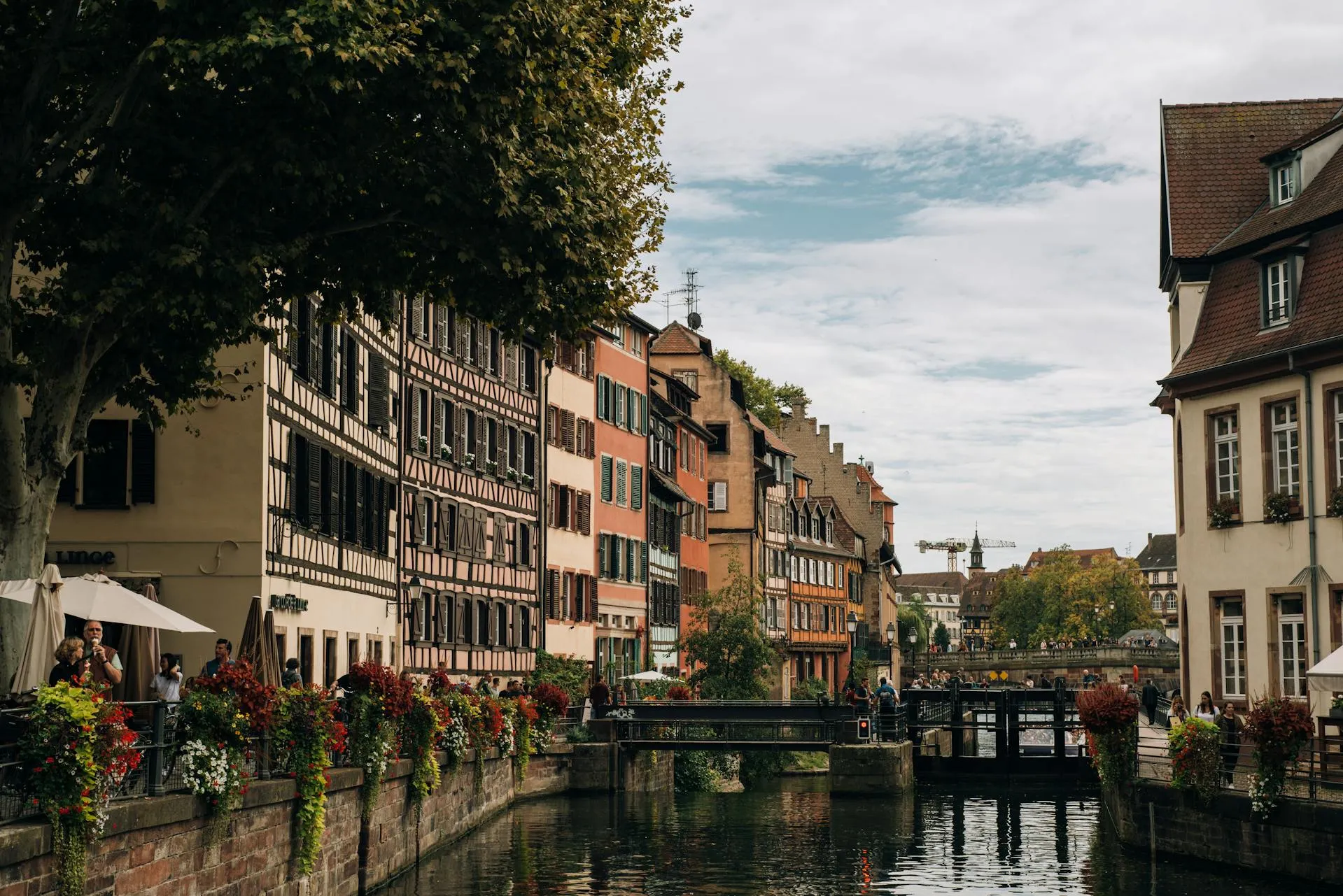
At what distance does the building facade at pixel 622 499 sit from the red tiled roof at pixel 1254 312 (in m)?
23.1

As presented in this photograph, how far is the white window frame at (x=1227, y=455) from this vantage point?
32500mm

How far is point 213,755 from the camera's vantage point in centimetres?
1656

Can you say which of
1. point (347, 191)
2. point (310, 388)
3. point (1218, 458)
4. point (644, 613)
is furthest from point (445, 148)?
point (644, 613)

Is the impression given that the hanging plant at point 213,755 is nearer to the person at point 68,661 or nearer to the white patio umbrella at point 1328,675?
the person at point 68,661

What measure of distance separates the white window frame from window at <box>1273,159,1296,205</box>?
4.22 m

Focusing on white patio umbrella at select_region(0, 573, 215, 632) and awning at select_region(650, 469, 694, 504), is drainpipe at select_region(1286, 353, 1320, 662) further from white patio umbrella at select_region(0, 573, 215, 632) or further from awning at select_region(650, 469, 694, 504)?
awning at select_region(650, 469, 694, 504)

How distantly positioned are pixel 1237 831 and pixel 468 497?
24130 mm

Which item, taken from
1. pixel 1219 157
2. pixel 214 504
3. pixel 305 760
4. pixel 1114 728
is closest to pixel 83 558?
pixel 214 504

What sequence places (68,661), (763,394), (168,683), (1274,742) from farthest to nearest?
1. (763,394)
2. (1274,742)
3. (168,683)
4. (68,661)

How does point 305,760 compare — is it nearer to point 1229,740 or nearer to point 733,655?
point 1229,740

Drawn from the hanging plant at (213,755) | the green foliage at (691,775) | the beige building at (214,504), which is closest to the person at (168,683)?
the hanging plant at (213,755)

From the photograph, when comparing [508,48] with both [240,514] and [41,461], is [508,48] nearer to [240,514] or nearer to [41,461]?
[41,461]

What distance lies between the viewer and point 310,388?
31281 millimetres

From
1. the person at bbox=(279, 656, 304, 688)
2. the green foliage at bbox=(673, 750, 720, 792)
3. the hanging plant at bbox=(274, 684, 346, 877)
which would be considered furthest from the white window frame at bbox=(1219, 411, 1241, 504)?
the hanging plant at bbox=(274, 684, 346, 877)
